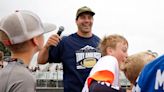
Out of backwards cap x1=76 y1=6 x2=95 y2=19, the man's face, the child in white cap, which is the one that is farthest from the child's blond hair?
backwards cap x1=76 y1=6 x2=95 y2=19

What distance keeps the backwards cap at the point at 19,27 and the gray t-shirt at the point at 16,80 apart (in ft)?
0.67

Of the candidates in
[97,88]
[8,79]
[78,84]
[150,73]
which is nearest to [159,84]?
[150,73]

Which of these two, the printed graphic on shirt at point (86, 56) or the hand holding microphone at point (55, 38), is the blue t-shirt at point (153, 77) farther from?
the printed graphic on shirt at point (86, 56)

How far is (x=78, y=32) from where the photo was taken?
15.4 ft

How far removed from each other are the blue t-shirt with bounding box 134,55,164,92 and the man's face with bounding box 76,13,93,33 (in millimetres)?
2489

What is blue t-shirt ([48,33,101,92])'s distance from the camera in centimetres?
443

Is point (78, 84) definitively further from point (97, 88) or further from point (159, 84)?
point (159, 84)

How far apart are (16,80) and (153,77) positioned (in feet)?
2.85

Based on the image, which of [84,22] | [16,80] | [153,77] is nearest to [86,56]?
[84,22]

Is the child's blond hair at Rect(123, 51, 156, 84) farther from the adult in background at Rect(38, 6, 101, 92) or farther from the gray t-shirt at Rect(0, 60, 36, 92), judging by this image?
the adult in background at Rect(38, 6, 101, 92)

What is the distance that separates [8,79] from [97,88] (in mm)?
603

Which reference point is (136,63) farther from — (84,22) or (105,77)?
(84,22)

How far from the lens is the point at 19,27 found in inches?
106

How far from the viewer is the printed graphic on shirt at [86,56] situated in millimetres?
4461
